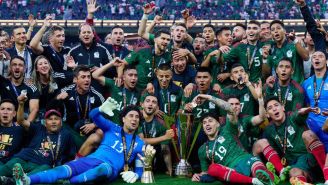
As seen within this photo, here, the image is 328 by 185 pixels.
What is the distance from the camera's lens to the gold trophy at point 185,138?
23.7 feet

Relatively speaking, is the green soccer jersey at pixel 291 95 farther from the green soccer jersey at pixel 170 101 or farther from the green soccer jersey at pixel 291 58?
the green soccer jersey at pixel 170 101

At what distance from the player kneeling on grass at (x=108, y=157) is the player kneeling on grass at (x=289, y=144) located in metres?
1.43

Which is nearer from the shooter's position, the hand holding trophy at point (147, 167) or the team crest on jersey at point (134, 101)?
the hand holding trophy at point (147, 167)

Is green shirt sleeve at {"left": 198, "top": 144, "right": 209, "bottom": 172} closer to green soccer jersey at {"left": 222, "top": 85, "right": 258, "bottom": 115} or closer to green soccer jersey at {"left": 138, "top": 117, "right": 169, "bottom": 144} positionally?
green soccer jersey at {"left": 138, "top": 117, "right": 169, "bottom": 144}

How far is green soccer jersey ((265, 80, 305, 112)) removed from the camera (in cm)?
723

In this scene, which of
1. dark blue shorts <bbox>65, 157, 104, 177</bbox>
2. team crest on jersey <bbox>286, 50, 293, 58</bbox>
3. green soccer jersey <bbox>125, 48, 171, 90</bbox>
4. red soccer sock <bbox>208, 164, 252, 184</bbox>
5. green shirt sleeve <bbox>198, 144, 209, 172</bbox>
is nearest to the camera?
red soccer sock <bbox>208, 164, 252, 184</bbox>

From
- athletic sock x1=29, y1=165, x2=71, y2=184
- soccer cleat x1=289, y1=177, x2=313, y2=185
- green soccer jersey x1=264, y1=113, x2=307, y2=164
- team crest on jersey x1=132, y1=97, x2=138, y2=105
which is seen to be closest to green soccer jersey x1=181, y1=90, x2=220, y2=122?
team crest on jersey x1=132, y1=97, x2=138, y2=105

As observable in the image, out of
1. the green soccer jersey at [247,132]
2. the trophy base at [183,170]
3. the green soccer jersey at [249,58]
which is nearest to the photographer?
the trophy base at [183,170]

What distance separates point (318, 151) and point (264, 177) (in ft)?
3.10

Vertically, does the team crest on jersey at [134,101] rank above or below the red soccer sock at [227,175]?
above

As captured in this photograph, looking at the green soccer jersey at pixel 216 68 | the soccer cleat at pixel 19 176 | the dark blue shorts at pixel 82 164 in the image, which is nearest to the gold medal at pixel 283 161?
the green soccer jersey at pixel 216 68

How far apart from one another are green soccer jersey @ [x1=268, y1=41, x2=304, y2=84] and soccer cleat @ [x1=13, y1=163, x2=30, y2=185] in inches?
144

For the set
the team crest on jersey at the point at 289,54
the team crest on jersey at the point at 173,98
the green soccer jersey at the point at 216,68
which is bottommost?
the team crest on jersey at the point at 173,98

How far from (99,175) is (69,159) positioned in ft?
2.66
